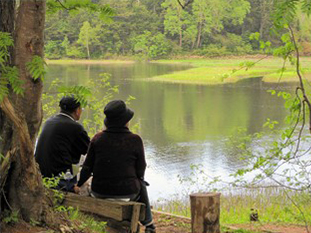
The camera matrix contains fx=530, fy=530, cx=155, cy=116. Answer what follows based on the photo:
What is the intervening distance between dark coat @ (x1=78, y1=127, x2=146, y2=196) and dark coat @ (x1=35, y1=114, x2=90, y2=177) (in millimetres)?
229

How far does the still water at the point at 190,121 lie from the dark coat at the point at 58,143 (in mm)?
5055

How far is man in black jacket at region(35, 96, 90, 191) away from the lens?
3.69 meters

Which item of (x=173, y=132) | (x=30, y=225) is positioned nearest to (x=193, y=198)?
(x=30, y=225)

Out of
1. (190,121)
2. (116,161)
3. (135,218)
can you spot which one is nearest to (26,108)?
(116,161)

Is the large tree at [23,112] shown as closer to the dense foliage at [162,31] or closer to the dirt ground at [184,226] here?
the dirt ground at [184,226]

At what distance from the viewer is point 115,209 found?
3.45m

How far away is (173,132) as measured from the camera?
Result: 14680 millimetres

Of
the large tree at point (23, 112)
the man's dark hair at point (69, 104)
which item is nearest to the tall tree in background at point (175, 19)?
the man's dark hair at point (69, 104)

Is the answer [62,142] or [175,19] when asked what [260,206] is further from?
[175,19]

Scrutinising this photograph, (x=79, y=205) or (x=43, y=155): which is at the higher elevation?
(x=43, y=155)

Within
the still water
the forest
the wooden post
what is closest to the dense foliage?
the forest

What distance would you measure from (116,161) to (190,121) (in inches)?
507

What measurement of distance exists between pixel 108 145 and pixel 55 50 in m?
48.4

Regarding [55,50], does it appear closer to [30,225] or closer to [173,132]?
[173,132]
